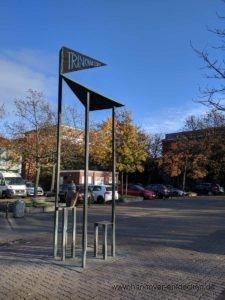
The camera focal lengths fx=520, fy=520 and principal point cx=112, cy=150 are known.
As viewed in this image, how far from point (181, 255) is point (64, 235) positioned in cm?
282

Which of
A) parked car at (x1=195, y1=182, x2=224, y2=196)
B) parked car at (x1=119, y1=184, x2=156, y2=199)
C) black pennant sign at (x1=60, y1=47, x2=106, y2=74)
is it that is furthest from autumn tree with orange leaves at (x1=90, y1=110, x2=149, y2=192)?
black pennant sign at (x1=60, y1=47, x2=106, y2=74)

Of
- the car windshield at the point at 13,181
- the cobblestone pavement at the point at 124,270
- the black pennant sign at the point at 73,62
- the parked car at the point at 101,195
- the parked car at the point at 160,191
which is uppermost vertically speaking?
the black pennant sign at the point at 73,62

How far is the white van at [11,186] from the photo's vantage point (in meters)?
44.6

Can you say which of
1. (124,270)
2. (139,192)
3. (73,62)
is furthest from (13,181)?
(124,270)

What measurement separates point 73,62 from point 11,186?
3567cm

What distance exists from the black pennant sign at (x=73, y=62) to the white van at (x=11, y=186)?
34766 millimetres

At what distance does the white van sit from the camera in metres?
44.6

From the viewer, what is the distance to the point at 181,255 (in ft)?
38.2

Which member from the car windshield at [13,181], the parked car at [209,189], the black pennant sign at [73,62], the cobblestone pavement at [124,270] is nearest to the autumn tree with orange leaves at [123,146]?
the car windshield at [13,181]

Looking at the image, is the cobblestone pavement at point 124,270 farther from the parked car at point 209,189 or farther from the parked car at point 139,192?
the parked car at point 209,189

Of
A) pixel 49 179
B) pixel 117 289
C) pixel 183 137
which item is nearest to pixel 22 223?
pixel 117 289

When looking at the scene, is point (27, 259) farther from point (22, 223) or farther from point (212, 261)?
point (22, 223)

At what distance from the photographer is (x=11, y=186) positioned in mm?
45156

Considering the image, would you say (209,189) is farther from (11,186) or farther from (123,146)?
(11,186)
